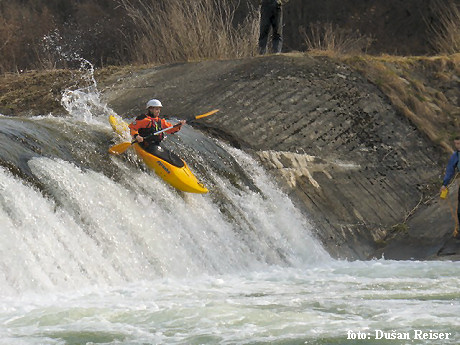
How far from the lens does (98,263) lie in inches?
359

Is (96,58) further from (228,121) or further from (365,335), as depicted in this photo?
(365,335)

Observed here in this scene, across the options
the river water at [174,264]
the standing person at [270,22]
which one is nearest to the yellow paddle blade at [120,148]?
the river water at [174,264]

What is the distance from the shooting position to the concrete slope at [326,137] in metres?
12.9

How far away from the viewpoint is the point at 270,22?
53.0ft

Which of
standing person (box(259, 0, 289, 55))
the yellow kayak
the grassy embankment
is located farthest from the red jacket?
standing person (box(259, 0, 289, 55))

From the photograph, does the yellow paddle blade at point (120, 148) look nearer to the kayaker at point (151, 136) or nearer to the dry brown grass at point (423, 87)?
the kayaker at point (151, 136)

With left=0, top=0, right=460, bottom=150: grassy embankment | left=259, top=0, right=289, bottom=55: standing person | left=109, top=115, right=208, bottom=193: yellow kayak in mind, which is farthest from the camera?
left=259, top=0, right=289, bottom=55: standing person

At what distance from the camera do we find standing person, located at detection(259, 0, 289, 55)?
1609 cm

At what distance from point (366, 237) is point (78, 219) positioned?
15.2 ft

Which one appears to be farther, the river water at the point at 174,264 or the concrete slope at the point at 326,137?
the concrete slope at the point at 326,137

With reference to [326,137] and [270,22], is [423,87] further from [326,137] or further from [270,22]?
[326,137]

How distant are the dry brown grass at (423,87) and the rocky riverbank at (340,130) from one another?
0.02 meters

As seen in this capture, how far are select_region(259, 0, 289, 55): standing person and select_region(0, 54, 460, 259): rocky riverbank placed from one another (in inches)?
30.1

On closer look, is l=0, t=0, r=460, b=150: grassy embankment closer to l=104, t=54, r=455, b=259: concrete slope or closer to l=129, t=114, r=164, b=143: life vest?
l=104, t=54, r=455, b=259: concrete slope
